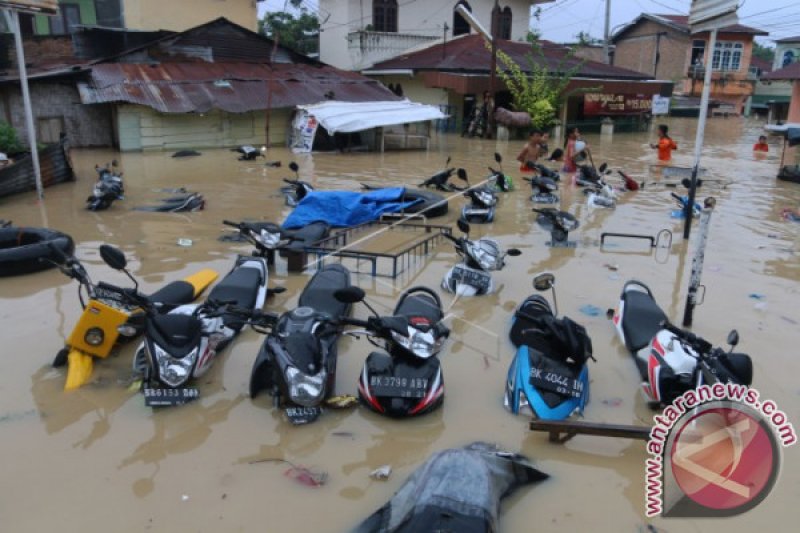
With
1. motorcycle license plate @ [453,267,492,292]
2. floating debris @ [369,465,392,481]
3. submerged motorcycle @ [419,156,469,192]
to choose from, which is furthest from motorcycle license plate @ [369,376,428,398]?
submerged motorcycle @ [419,156,469,192]

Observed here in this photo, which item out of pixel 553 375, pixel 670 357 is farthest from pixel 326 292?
pixel 670 357

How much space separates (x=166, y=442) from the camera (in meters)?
4.68

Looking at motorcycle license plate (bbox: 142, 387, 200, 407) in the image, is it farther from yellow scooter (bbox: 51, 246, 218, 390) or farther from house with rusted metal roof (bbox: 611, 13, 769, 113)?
house with rusted metal roof (bbox: 611, 13, 769, 113)

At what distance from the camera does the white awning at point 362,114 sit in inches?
791

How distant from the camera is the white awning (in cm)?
2009

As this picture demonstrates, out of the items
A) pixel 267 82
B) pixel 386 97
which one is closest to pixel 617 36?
pixel 386 97

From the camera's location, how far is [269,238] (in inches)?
324

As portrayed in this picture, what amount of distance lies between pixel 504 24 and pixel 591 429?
3446 centimetres

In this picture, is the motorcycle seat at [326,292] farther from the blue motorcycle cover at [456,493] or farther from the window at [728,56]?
the window at [728,56]

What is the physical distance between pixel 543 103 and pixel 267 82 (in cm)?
1112

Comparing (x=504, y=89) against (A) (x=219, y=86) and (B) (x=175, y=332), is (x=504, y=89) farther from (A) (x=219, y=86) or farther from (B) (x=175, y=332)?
(B) (x=175, y=332)

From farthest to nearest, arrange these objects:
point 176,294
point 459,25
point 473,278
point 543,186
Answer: point 459,25 < point 543,186 < point 473,278 < point 176,294

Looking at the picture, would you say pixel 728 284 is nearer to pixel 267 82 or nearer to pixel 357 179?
pixel 357 179

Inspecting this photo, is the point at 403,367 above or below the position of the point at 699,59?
below
